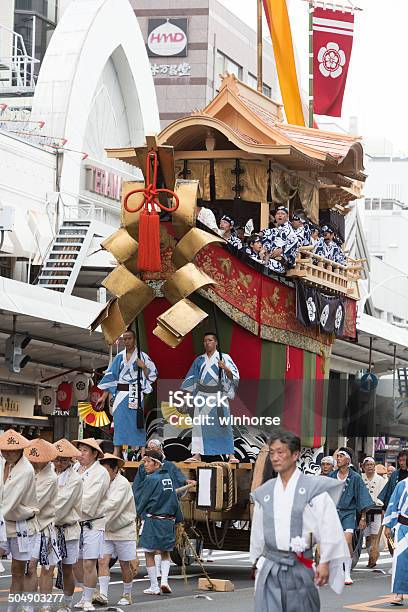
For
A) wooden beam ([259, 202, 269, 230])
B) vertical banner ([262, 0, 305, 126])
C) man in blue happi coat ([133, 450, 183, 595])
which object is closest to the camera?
man in blue happi coat ([133, 450, 183, 595])

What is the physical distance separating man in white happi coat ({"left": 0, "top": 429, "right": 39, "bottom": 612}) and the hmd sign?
168ft

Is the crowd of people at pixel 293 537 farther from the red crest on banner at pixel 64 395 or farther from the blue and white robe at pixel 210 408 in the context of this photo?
the red crest on banner at pixel 64 395

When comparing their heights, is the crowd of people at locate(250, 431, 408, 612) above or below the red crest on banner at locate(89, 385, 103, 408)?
below

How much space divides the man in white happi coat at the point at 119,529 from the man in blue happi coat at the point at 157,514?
83 centimetres

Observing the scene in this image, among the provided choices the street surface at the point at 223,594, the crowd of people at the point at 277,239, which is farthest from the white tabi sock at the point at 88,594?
the crowd of people at the point at 277,239

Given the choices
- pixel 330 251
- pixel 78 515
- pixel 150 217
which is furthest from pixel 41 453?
pixel 330 251

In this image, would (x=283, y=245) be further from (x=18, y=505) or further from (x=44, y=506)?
(x=18, y=505)

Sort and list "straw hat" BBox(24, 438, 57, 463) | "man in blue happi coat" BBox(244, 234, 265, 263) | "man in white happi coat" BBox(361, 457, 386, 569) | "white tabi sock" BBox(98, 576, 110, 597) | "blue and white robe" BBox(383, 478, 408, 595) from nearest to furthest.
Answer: "straw hat" BBox(24, 438, 57, 463) < "white tabi sock" BBox(98, 576, 110, 597) < "blue and white robe" BBox(383, 478, 408, 595) < "man in blue happi coat" BBox(244, 234, 265, 263) < "man in white happi coat" BBox(361, 457, 386, 569)

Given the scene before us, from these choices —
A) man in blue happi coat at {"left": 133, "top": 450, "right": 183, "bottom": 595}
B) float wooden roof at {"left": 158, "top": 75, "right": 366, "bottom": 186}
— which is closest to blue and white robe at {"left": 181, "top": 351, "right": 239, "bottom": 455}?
man in blue happi coat at {"left": 133, "top": 450, "right": 183, "bottom": 595}

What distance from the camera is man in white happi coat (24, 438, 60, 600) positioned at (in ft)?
38.4

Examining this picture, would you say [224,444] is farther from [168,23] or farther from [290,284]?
[168,23]

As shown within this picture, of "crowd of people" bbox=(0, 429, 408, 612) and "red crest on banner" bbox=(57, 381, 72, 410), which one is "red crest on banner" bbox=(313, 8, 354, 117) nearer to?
"red crest on banner" bbox=(57, 381, 72, 410)

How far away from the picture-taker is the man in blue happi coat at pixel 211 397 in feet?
49.1

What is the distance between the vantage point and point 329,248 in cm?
1769
